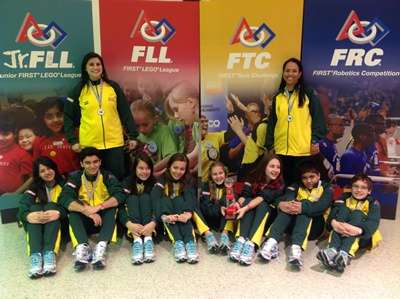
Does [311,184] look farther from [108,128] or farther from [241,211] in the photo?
[108,128]

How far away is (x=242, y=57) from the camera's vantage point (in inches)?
139

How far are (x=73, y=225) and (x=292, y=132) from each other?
1831 millimetres

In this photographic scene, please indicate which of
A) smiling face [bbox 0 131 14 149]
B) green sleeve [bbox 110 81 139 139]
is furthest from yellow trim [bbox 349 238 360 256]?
smiling face [bbox 0 131 14 149]

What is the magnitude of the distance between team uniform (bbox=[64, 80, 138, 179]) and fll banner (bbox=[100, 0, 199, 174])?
0.88 ft

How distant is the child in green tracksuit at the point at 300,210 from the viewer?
9.38ft

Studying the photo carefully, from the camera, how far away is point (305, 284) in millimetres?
2613

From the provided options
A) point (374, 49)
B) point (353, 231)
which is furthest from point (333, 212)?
point (374, 49)

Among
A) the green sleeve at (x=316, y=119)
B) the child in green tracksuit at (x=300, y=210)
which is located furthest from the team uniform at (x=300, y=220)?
the green sleeve at (x=316, y=119)

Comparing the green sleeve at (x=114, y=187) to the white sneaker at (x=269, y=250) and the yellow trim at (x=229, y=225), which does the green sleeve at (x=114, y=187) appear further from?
the white sneaker at (x=269, y=250)

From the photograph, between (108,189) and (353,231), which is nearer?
(353,231)

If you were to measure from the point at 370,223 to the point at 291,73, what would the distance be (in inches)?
50.8

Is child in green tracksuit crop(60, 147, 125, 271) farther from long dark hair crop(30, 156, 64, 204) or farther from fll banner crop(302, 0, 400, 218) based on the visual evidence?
fll banner crop(302, 0, 400, 218)

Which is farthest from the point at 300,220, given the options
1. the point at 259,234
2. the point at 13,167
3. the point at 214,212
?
the point at 13,167

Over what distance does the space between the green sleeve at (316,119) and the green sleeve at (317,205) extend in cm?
49
